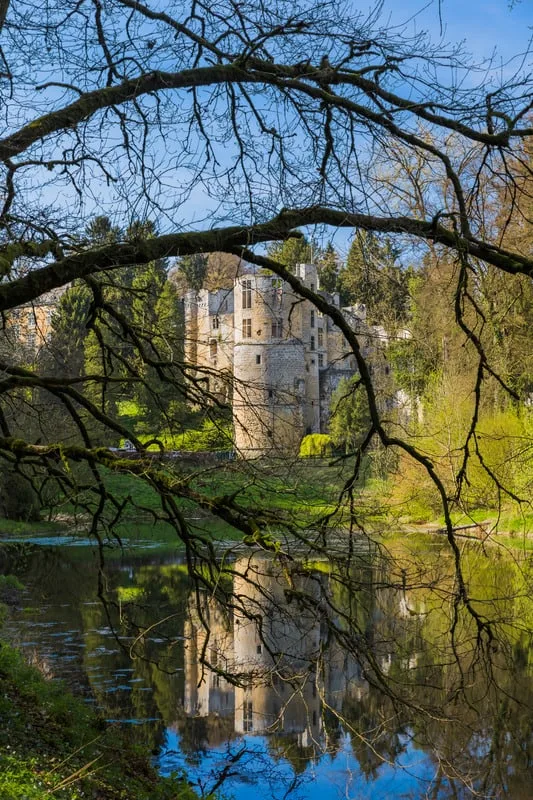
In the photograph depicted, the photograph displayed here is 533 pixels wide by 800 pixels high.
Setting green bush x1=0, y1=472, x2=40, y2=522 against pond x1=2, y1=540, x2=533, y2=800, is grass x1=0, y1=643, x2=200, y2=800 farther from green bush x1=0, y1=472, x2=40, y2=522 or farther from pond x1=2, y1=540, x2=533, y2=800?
green bush x1=0, y1=472, x2=40, y2=522

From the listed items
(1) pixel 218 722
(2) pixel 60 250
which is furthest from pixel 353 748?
(2) pixel 60 250

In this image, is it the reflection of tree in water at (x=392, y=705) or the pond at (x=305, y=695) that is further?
→ the reflection of tree in water at (x=392, y=705)

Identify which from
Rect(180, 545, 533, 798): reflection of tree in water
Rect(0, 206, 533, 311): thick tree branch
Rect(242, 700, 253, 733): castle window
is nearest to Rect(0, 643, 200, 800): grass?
Rect(180, 545, 533, 798): reflection of tree in water

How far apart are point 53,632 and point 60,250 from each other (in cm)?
728

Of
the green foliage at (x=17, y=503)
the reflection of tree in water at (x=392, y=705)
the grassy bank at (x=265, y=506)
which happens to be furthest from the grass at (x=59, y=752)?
the green foliage at (x=17, y=503)

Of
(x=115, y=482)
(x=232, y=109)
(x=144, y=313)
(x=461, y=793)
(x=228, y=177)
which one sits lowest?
(x=461, y=793)

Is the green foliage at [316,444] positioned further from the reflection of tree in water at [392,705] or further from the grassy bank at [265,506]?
the reflection of tree in water at [392,705]

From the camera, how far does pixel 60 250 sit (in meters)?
5.21

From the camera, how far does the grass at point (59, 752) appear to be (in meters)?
4.71

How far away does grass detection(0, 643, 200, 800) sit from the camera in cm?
471

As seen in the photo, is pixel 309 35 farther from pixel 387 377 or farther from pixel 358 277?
pixel 387 377

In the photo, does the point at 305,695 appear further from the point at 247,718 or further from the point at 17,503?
the point at 17,503

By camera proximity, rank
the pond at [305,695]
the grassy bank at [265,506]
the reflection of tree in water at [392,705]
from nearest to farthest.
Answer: the grassy bank at [265,506]
the pond at [305,695]
the reflection of tree in water at [392,705]

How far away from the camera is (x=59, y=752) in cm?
587
